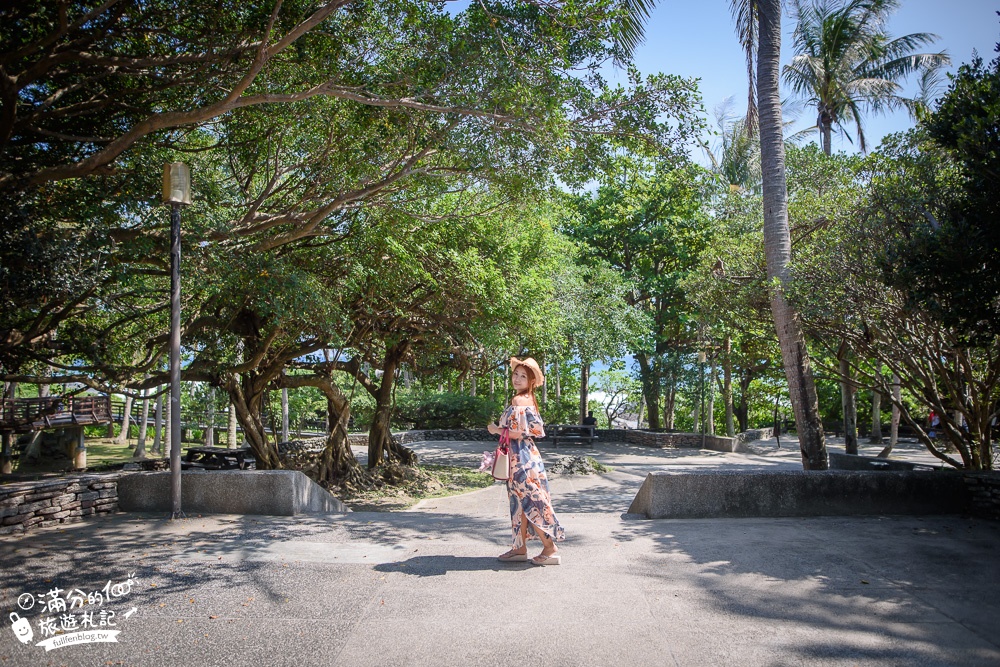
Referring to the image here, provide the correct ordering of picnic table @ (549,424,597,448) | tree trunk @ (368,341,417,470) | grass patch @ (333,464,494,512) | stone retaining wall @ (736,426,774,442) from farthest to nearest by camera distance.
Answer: stone retaining wall @ (736,426,774,442) → picnic table @ (549,424,597,448) → tree trunk @ (368,341,417,470) → grass patch @ (333,464,494,512)

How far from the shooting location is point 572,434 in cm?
2477

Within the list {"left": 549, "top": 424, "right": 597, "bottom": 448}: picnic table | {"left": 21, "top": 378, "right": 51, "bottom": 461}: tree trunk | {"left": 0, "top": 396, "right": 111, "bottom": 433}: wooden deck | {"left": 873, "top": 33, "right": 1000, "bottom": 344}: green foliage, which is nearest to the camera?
{"left": 873, "top": 33, "right": 1000, "bottom": 344}: green foliage

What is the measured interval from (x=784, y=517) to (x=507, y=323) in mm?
6995

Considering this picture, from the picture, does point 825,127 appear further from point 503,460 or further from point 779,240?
point 503,460

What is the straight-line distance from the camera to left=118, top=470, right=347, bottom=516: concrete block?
26.4 ft

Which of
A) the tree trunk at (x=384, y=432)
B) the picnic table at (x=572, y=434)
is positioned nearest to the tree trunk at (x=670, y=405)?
the picnic table at (x=572, y=434)

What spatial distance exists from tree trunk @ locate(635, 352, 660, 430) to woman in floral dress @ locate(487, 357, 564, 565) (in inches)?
841

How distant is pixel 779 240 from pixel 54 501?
10.3 metres

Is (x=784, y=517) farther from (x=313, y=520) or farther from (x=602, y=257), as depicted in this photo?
(x=602, y=257)

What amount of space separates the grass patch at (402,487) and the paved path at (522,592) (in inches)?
251

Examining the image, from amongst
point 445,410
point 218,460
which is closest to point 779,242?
point 218,460

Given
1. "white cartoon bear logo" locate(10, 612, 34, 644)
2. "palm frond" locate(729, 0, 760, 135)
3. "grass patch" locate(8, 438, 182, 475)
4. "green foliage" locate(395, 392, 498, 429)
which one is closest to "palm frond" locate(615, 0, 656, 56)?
"palm frond" locate(729, 0, 760, 135)

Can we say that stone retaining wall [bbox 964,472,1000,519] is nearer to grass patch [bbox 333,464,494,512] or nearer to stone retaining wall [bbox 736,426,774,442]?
grass patch [bbox 333,464,494,512]

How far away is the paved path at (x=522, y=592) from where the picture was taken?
13.3 feet
